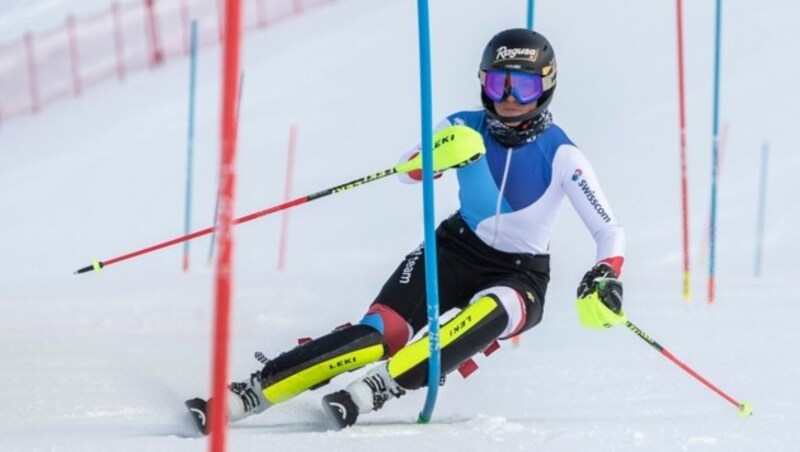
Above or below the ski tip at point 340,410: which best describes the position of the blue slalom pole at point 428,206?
above

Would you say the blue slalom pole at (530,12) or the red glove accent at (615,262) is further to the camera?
the blue slalom pole at (530,12)

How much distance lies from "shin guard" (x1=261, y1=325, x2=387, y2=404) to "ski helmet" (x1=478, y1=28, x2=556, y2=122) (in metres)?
0.94

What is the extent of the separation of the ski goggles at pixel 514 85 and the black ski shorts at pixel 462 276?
1.82ft

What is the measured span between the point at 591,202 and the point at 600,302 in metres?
0.45

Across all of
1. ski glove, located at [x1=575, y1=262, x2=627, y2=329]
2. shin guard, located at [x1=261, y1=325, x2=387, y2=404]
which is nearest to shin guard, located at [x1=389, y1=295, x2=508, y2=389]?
shin guard, located at [x1=261, y1=325, x2=387, y2=404]

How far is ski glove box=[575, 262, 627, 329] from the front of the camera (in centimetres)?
444

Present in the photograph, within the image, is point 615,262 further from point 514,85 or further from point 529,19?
point 529,19

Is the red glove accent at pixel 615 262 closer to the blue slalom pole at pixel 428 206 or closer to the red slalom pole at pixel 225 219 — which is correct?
the blue slalom pole at pixel 428 206

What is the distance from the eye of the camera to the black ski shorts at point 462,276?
4.87 meters

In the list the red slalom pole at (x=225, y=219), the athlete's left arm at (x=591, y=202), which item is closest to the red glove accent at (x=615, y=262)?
the athlete's left arm at (x=591, y=202)

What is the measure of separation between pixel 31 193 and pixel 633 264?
26.6ft

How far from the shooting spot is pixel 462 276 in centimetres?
504

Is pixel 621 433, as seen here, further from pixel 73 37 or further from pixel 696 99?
pixel 73 37

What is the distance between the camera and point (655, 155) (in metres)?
16.0
